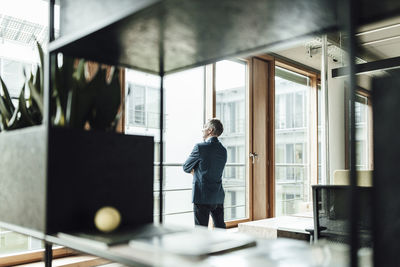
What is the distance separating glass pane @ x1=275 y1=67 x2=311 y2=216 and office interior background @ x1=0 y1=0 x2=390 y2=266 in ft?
0.05

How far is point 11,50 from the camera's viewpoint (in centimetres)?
307

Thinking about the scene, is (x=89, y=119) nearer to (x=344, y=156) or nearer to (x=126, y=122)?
(x=126, y=122)

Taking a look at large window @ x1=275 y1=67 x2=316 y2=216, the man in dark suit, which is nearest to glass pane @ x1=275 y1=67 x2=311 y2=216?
large window @ x1=275 y1=67 x2=316 y2=216

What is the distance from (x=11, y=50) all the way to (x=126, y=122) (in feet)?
3.76

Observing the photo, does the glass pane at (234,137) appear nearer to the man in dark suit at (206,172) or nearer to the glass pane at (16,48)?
the man in dark suit at (206,172)

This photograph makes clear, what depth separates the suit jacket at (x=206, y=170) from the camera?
3350mm

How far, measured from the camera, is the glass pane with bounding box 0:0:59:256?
3.00 metres

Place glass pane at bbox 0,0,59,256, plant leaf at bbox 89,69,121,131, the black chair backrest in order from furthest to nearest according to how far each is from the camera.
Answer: glass pane at bbox 0,0,59,256, the black chair backrest, plant leaf at bbox 89,69,121,131

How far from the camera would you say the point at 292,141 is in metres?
6.07

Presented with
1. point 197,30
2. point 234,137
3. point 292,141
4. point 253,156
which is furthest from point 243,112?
point 197,30

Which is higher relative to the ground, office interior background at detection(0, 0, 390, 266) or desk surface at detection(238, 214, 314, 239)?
office interior background at detection(0, 0, 390, 266)

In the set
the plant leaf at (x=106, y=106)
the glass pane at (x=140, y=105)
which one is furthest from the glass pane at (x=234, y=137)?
the plant leaf at (x=106, y=106)

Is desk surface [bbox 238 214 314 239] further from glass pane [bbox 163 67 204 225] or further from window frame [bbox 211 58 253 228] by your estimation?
window frame [bbox 211 58 253 228]

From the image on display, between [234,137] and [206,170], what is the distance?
186 centimetres
